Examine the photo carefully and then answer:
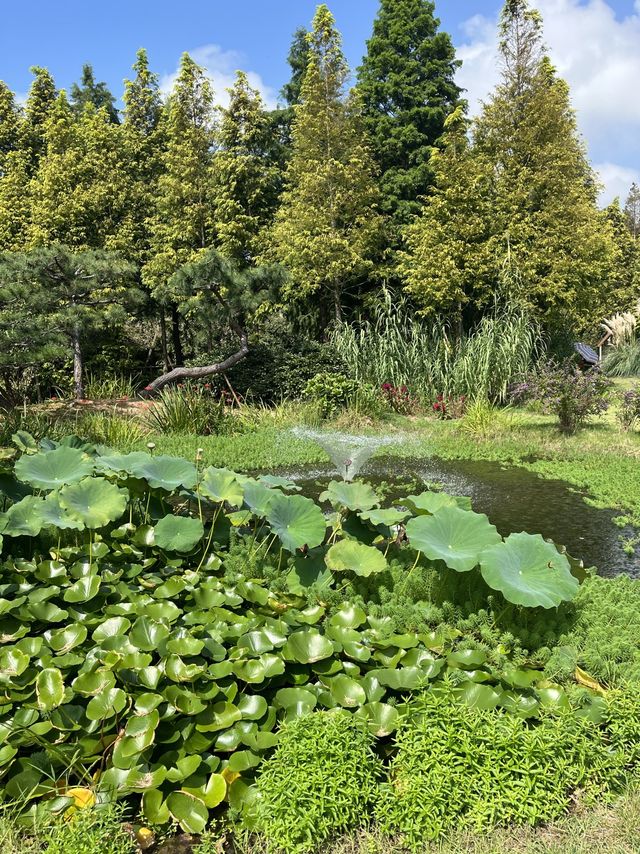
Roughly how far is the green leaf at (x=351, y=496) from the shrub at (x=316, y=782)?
4.69 ft

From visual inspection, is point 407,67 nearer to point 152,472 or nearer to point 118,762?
point 152,472

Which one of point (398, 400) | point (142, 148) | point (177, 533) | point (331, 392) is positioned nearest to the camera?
point (177, 533)

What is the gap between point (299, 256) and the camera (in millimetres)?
12117

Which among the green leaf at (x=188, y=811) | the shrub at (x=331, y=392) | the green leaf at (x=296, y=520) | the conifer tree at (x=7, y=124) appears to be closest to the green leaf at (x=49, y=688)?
the green leaf at (x=188, y=811)

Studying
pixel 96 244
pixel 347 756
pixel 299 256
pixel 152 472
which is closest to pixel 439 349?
pixel 299 256

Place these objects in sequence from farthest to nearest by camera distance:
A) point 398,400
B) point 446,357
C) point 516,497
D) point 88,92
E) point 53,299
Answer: point 88,92 → point 446,357 → point 398,400 → point 53,299 → point 516,497

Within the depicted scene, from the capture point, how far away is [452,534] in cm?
278

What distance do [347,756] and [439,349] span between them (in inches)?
407

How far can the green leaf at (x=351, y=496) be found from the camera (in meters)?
3.19

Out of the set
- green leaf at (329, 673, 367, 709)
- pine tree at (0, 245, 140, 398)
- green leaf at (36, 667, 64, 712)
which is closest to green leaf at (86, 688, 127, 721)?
green leaf at (36, 667, 64, 712)

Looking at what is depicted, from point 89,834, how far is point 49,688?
52 cm

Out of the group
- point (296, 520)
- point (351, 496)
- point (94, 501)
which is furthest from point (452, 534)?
point (94, 501)

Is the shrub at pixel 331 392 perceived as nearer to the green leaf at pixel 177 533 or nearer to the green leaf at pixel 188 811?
the green leaf at pixel 177 533

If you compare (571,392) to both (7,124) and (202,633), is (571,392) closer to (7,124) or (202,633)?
(202,633)
